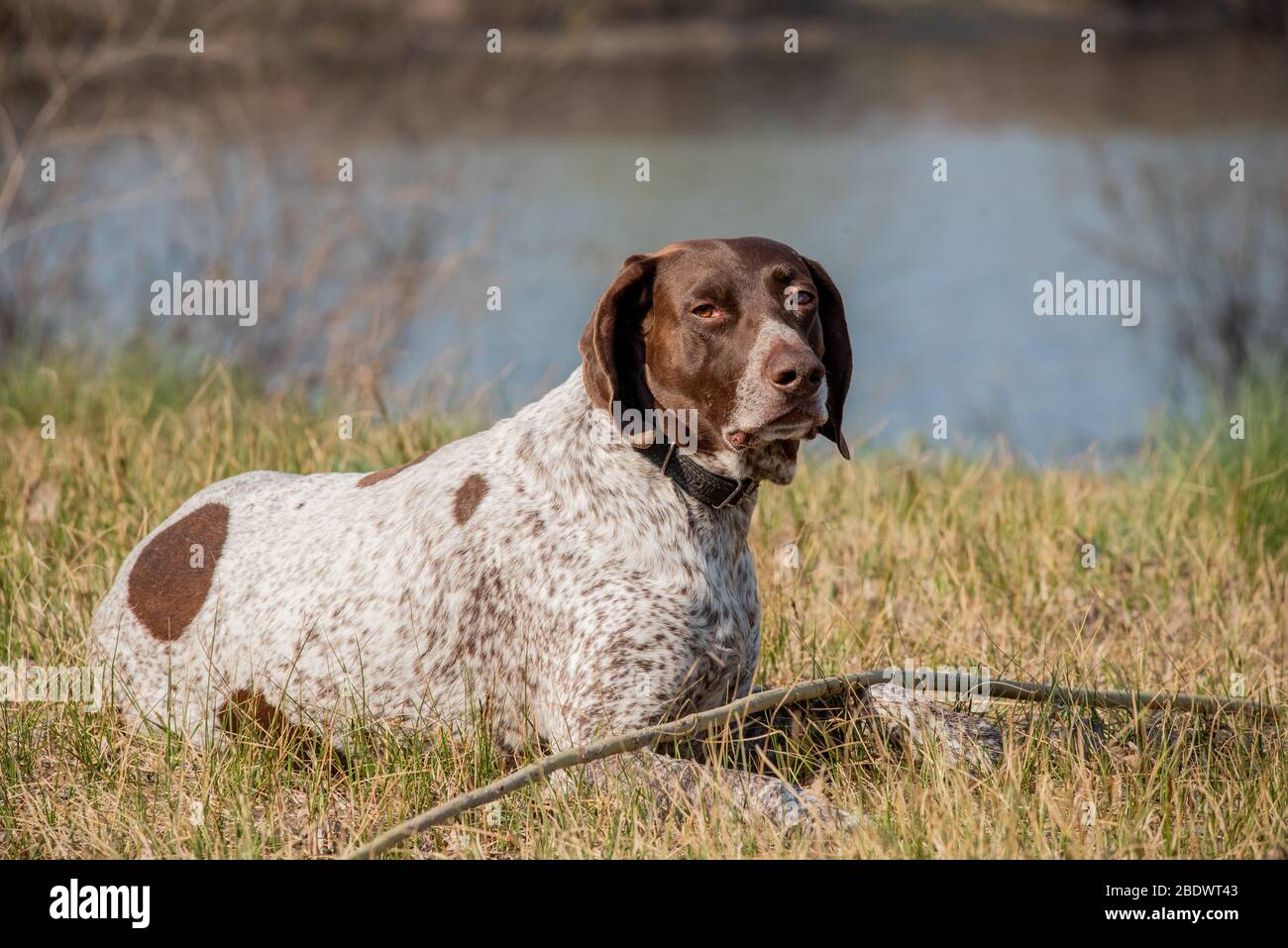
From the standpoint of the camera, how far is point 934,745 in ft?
12.1

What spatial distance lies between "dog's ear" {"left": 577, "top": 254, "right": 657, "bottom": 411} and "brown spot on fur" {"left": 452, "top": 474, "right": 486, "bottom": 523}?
38 cm

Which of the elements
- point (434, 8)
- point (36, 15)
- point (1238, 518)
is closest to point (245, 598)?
point (1238, 518)

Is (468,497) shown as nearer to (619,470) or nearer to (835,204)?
(619,470)

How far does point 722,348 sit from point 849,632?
4.64 feet

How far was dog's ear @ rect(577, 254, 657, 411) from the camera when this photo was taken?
3.65 m

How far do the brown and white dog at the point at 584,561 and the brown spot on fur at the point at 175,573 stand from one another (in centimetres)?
5

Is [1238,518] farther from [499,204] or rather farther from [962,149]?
[962,149]

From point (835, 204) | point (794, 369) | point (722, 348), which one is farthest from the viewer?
point (835, 204)

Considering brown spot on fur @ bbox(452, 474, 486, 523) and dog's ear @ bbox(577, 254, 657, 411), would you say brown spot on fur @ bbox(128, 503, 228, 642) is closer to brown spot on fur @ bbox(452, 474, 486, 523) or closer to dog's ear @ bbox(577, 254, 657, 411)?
brown spot on fur @ bbox(452, 474, 486, 523)

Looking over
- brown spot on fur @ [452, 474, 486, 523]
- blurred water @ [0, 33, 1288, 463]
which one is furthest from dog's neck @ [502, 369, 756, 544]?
blurred water @ [0, 33, 1288, 463]

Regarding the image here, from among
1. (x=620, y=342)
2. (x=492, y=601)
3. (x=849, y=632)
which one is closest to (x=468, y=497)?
(x=492, y=601)

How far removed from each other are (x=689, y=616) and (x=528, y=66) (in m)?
8.98

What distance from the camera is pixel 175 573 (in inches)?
164

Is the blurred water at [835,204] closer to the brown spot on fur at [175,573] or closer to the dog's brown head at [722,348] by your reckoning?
the brown spot on fur at [175,573]
